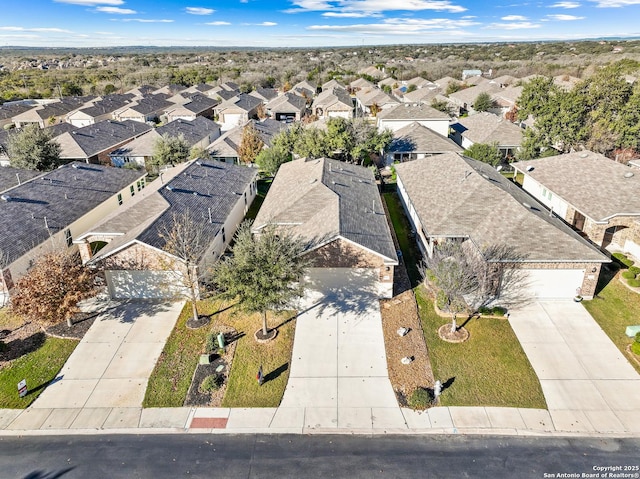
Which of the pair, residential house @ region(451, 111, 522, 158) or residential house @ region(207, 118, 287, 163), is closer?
residential house @ region(451, 111, 522, 158)

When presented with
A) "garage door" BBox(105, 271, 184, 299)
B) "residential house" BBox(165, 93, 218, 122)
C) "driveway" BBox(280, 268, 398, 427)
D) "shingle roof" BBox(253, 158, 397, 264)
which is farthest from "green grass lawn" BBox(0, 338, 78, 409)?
"residential house" BBox(165, 93, 218, 122)

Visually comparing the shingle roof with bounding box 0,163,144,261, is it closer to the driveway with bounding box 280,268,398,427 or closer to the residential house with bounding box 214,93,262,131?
the driveway with bounding box 280,268,398,427

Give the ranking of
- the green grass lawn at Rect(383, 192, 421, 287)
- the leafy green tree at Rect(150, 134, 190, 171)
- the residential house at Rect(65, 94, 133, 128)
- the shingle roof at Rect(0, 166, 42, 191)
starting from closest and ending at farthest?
1. the green grass lawn at Rect(383, 192, 421, 287)
2. the shingle roof at Rect(0, 166, 42, 191)
3. the leafy green tree at Rect(150, 134, 190, 171)
4. the residential house at Rect(65, 94, 133, 128)

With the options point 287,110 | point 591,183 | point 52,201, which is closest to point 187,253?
point 52,201

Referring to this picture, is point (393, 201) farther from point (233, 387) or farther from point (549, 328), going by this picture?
point (233, 387)

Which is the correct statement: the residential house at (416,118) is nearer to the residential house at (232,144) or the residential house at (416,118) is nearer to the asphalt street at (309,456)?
the residential house at (232,144)

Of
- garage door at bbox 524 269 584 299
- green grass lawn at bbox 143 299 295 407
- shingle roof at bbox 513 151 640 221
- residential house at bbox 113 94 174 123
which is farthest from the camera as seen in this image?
residential house at bbox 113 94 174 123

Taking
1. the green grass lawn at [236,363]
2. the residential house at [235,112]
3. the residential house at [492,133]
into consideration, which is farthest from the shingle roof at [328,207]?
the residential house at [235,112]

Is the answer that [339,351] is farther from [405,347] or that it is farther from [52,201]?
[52,201]

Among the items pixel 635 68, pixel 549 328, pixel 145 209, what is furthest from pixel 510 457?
pixel 635 68
